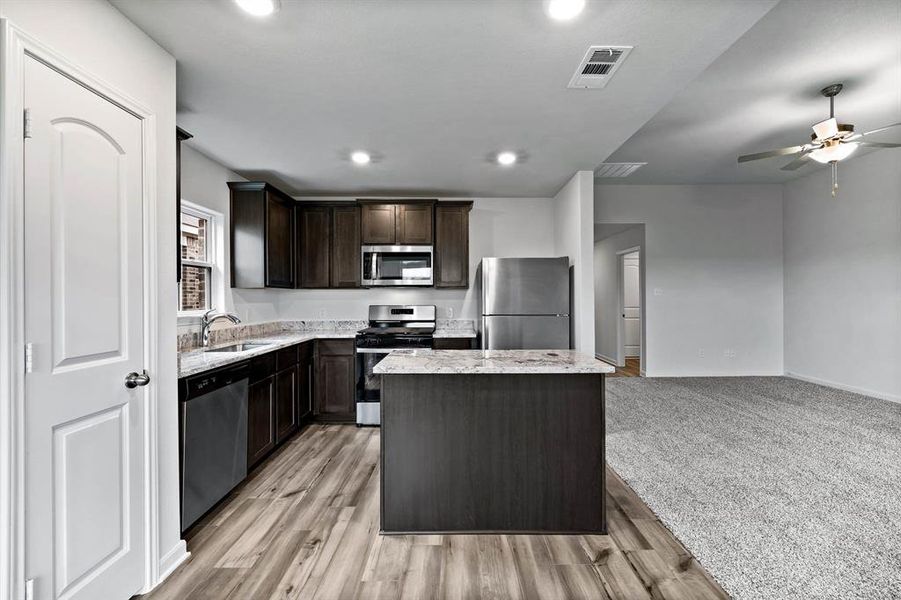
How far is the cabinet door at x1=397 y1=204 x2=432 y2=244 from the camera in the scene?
4.63 metres

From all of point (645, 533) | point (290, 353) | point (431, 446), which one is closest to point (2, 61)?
point (431, 446)

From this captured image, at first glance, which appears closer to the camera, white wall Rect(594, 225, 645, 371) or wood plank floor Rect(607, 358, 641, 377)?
wood plank floor Rect(607, 358, 641, 377)

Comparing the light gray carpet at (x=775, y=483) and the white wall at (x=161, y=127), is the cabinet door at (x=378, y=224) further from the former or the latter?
the light gray carpet at (x=775, y=483)

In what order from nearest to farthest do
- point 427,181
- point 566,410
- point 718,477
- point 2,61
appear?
point 2,61
point 566,410
point 718,477
point 427,181

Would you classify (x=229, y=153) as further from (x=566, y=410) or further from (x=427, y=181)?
(x=566, y=410)

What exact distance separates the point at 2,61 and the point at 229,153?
7.89 ft

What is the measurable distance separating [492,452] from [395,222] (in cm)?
309

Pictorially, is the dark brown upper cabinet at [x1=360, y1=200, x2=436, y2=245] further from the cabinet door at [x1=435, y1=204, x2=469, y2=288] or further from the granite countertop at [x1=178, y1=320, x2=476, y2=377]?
the granite countertop at [x1=178, y1=320, x2=476, y2=377]

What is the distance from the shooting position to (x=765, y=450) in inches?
126

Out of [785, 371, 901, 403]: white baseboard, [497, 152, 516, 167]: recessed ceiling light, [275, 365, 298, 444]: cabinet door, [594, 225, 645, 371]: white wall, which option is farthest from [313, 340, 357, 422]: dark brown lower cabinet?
[785, 371, 901, 403]: white baseboard

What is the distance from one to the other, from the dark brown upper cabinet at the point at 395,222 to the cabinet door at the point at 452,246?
0.14 meters

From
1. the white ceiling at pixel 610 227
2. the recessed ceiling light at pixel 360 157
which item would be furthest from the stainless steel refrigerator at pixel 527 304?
the white ceiling at pixel 610 227

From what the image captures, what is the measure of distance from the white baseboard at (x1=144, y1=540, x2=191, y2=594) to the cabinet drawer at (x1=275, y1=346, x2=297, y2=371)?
4.94ft

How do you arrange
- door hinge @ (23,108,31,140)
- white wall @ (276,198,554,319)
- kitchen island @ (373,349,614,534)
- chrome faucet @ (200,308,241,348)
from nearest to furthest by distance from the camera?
door hinge @ (23,108,31,140) → kitchen island @ (373,349,614,534) → chrome faucet @ (200,308,241,348) → white wall @ (276,198,554,319)
